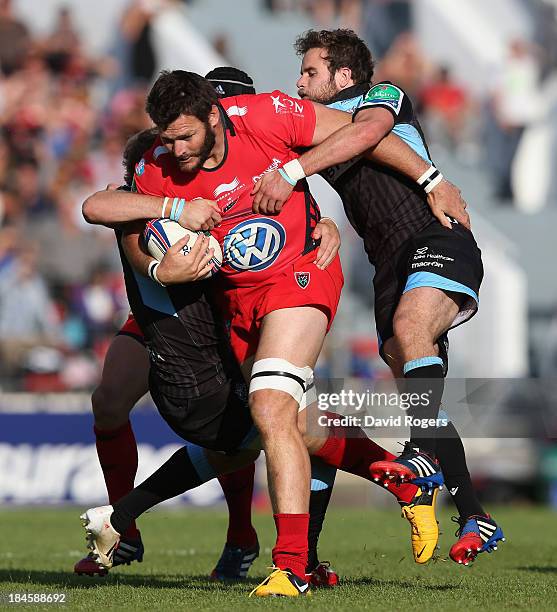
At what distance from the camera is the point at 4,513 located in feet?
47.1

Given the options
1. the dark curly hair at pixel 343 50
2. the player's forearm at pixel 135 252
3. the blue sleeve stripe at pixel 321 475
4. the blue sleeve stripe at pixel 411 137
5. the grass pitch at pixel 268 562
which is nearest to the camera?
the grass pitch at pixel 268 562

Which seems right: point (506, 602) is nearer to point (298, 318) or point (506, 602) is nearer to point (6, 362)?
point (298, 318)

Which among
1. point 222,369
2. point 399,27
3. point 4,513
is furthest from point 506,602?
point 399,27

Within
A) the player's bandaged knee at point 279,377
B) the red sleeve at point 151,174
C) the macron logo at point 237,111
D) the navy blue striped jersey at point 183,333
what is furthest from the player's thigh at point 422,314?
the red sleeve at point 151,174

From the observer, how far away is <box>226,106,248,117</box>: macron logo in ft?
20.6

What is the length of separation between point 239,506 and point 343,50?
262 centimetres

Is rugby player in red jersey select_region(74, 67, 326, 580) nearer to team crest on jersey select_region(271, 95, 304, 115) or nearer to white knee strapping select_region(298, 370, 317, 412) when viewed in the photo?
team crest on jersey select_region(271, 95, 304, 115)

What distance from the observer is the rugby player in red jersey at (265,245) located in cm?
582

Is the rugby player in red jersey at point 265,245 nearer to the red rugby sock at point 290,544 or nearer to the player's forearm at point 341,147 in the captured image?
the red rugby sock at point 290,544

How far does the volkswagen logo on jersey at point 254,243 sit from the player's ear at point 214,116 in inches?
19.4

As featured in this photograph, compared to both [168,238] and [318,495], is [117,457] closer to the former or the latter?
[318,495]

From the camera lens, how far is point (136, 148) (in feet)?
22.2

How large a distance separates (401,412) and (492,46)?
1885 cm

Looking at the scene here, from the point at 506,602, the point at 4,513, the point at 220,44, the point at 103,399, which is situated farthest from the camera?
the point at 220,44
